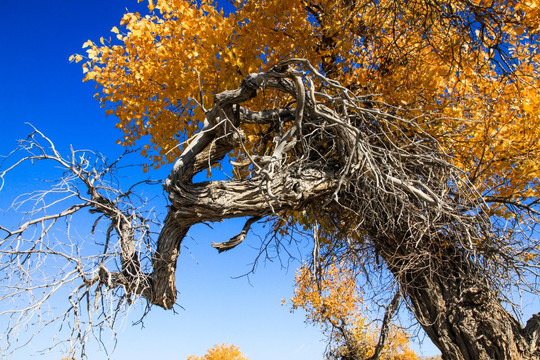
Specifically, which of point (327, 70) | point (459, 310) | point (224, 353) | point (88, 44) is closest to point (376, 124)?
point (327, 70)

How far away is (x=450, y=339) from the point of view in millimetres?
5414

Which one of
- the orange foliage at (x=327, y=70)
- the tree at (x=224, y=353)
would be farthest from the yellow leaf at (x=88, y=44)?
the tree at (x=224, y=353)

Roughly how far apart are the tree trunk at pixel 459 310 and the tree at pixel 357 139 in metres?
0.02

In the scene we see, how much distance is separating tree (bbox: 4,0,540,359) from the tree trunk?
23 mm

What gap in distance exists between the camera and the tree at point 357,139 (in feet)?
16.4

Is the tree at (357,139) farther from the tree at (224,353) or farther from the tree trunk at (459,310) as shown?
the tree at (224,353)

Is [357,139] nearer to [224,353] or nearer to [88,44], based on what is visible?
[88,44]

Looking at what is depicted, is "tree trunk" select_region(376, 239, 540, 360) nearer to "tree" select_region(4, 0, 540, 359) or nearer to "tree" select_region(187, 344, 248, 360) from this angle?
"tree" select_region(4, 0, 540, 359)

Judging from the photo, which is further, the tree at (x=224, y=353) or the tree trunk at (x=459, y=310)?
the tree at (x=224, y=353)

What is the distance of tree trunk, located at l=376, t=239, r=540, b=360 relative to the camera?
523cm

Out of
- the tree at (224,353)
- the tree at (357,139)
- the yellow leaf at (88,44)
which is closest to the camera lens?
the tree at (357,139)

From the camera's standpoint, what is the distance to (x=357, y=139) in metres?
4.48

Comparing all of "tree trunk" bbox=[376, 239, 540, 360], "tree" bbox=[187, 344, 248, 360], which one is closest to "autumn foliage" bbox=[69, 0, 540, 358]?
"tree trunk" bbox=[376, 239, 540, 360]

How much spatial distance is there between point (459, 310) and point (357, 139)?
2736 millimetres
